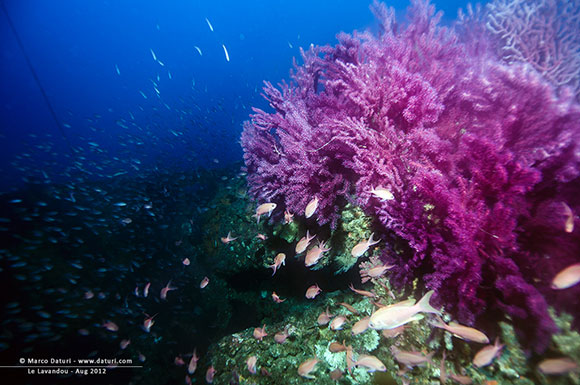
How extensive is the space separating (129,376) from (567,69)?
41.7 feet

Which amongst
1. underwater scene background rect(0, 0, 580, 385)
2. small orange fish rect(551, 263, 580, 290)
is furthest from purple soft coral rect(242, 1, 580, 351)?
small orange fish rect(551, 263, 580, 290)

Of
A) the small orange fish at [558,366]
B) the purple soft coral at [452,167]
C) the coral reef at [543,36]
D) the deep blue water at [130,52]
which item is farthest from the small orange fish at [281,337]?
the deep blue water at [130,52]

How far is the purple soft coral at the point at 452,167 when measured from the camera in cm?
205

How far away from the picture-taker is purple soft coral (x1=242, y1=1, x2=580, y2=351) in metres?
2.05

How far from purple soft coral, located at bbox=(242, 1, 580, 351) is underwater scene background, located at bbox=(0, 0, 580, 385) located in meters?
0.02

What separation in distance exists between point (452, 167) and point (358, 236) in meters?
1.45

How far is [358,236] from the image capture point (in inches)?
136

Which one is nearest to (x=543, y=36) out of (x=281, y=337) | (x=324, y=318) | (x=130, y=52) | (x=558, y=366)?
(x=558, y=366)

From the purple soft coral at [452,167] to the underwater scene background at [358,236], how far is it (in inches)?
0.7

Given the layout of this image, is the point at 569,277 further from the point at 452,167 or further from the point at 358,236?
the point at 358,236

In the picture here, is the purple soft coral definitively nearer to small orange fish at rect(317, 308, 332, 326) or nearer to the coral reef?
small orange fish at rect(317, 308, 332, 326)

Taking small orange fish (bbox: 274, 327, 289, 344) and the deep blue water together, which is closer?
small orange fish (bbox: 274, 327, 289, 344)

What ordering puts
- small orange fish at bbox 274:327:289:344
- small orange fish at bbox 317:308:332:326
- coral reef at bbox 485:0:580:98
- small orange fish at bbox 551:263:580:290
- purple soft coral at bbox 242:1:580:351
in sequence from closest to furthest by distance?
small orange fish at bbox 551:263:580:290
purple soft coral at bbox 242:1:580:351
small orange fish at bbox 317:308:332:326
small orange fish at bbox 274:327:289:344
coral reef at bbox 485:0:580:98

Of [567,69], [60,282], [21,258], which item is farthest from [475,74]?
[21,258]
